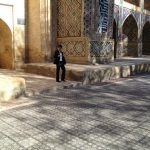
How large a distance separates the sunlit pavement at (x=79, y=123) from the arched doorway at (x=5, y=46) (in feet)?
16.4

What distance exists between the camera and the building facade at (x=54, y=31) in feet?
34.0

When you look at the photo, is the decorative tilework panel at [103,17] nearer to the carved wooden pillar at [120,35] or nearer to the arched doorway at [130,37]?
the carved wooden pillar at [120,35]

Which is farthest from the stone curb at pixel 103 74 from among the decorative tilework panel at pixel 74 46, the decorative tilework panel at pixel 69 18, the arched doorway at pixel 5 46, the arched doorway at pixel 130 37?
the arched doorway at pixel 130 37

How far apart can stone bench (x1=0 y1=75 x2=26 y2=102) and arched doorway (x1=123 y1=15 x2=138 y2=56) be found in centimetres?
1247

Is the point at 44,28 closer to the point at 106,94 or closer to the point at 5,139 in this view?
the point at 106,94

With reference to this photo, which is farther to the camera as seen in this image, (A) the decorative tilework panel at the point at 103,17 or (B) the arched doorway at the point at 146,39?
(B) the arched doorway at the point at 146,39

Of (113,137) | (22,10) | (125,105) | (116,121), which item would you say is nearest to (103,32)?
(22,10)

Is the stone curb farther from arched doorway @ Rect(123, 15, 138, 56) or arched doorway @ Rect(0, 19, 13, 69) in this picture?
arched doorway @ Rect(123, 15, 138, 56)

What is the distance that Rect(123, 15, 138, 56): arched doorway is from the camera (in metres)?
17.5

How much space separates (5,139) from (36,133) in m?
0.45

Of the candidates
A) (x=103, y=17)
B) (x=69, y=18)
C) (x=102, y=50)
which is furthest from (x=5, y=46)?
(x=103, y=17)

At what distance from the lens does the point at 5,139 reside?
142 inches

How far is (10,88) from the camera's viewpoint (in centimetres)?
588

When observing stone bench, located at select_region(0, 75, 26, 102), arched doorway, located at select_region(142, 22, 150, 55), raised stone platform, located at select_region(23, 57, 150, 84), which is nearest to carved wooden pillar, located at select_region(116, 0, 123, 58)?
arched doorway, located at select_region(142, 22, 150, 55)
